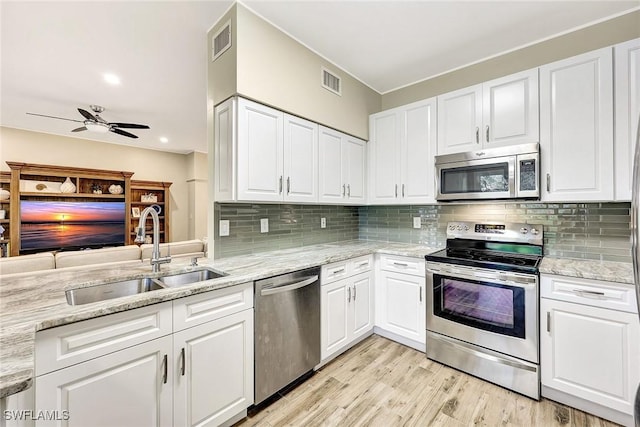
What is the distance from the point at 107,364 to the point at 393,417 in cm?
161

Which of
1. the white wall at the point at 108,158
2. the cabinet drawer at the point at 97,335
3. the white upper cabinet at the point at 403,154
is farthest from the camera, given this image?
the white wall at the point at 108,158

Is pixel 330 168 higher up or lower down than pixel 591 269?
higher up

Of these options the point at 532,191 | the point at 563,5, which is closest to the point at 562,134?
the point at 532,191

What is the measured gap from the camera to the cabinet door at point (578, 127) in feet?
6.07

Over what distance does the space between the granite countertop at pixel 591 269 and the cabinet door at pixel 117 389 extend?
2352 millimetres

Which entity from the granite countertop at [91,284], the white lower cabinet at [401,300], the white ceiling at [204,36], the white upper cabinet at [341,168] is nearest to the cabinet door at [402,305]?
the white lower cabinet at [401,300]

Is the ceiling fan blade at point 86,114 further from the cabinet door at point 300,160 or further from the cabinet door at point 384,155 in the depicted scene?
the cabinet door at point 384,155

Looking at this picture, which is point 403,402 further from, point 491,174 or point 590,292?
point 491,174

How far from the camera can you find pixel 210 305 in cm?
148

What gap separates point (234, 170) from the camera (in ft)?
6.19

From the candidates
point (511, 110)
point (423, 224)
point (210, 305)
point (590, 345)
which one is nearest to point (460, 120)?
point (511, 110)

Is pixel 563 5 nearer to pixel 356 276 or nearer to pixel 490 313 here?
pixel 490 313

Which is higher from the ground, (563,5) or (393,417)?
(563,5)

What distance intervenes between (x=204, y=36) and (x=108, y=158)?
485 centimetres
